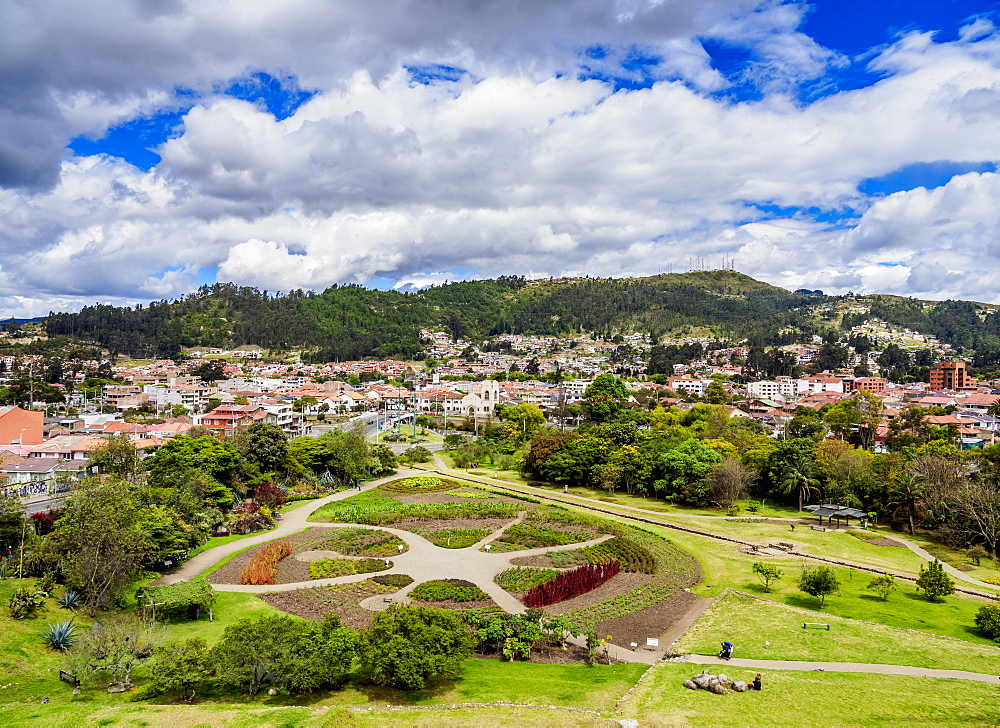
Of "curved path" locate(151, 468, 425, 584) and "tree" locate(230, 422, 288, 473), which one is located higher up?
"tree" locate(230, 422, 288, 473)

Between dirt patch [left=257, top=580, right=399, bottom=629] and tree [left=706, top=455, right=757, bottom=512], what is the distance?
25.0m

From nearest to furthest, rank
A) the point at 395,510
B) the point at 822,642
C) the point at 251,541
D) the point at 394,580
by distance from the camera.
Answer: the point at 822,642, the point at 394,580, the point at 251,541, the point at 395,510

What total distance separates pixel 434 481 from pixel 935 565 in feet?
108

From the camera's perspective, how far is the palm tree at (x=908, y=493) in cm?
3541

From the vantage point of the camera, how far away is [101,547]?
22.6 metres

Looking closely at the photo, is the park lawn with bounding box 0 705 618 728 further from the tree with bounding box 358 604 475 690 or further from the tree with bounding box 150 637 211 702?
the tree with bounding box 358 604 475 690

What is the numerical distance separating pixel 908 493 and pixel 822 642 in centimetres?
2024

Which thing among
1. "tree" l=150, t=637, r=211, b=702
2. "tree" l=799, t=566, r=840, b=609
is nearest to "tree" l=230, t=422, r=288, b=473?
"tree" l=150, t=637, r=211, b=702

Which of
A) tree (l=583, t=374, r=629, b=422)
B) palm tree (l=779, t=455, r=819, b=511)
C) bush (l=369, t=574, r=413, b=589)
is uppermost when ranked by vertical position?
tree (l=583, t=374, r=629, b=422)

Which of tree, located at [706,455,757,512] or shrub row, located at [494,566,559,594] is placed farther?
tree, located at [706,455,757,512]

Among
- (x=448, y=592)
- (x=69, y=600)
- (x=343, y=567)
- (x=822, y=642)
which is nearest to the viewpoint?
(x=822, y=642)

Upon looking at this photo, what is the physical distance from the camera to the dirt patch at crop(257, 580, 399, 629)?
878 inches

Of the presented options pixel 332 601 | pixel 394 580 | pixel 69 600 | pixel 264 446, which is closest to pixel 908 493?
pixel 394 580

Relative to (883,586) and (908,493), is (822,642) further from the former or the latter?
(908,493)
